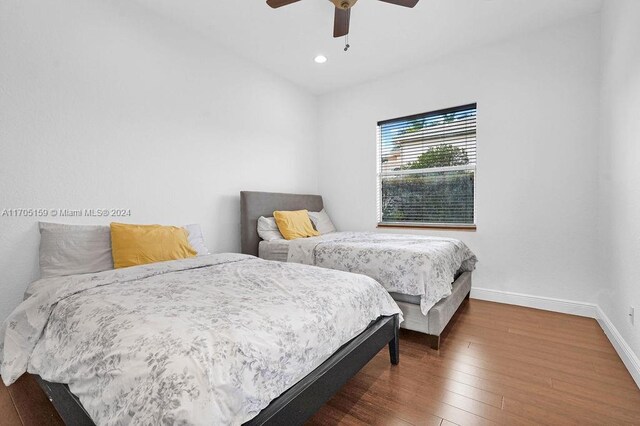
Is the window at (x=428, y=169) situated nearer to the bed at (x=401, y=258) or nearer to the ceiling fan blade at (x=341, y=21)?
the bed at (x=401, y=258)

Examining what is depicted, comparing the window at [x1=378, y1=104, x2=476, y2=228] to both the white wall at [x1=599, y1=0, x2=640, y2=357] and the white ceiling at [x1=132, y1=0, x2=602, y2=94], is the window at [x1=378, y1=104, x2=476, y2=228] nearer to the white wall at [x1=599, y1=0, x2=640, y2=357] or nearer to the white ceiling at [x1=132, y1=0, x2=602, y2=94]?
the white ceiling at [x1=132, y1=0, x2=602, y2=94]

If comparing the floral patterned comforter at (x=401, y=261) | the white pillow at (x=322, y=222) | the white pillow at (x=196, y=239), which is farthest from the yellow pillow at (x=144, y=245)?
the white pillow at (x=322, y=222)

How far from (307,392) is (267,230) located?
2.25 m

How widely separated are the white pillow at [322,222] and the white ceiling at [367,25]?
190 centimetres

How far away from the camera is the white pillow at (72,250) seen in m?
1.94

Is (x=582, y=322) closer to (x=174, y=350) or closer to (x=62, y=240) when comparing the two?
(x=174, y=350)

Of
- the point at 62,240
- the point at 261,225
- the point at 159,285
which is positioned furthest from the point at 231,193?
the point at 159,285

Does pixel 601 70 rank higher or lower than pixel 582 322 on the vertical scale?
higher

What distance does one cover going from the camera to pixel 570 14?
2.71 metres

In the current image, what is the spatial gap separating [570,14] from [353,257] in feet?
9.87

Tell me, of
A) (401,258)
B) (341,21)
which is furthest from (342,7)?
(401,258)

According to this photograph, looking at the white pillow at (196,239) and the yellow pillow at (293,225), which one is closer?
the white pillow at (196,239)

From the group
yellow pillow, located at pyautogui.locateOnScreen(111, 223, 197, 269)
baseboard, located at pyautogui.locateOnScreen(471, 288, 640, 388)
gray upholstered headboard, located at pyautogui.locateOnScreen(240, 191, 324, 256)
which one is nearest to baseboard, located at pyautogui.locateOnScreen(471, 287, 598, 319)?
baseboard, located at pyautogui.locateOnScreen(471, 288, 640, 388)

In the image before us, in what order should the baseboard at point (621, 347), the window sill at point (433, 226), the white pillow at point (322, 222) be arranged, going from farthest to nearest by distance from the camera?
the white pillow at point (322, 222) < the window sill at point (433, 226) < the baseboard at point (621, 347)
